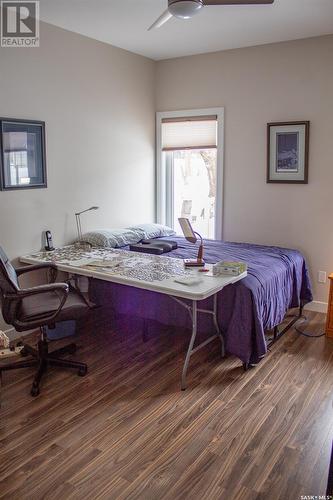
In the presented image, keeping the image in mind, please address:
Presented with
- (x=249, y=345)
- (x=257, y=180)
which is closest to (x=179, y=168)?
(x=257, y=180)

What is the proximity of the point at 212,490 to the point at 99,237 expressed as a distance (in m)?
2.47

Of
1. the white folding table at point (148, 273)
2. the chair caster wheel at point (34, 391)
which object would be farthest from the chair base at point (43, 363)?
the white folding table at point (148, 273)

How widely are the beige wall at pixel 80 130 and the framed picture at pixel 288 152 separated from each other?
1417 millimetres

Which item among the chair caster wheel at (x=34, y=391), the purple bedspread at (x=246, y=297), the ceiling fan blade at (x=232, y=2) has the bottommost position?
the chair caster wheel at (x=34, y=391)

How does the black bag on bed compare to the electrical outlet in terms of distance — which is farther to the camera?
the electrical outlet

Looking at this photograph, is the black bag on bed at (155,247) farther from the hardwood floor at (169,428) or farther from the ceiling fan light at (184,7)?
the ceiling fan light at (184,7)

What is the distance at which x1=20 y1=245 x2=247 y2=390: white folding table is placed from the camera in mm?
2766

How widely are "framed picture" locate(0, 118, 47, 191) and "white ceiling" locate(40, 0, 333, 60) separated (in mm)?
879

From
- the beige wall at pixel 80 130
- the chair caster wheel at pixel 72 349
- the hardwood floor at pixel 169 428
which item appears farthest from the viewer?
the beige wall at pixel 80 130

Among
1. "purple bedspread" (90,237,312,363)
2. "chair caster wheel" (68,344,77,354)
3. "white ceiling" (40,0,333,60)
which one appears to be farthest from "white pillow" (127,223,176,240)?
"white ceiling" (40,0,333,60)

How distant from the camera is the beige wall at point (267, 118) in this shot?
4051mm

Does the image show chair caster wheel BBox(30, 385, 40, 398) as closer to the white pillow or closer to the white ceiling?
the white pillow

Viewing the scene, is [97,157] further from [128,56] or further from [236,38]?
[236,38]

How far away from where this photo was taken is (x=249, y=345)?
303 centimetres
